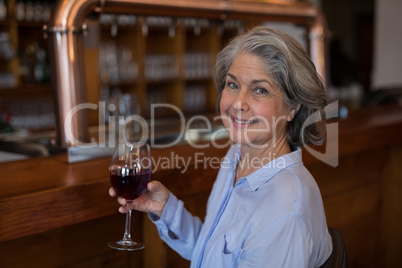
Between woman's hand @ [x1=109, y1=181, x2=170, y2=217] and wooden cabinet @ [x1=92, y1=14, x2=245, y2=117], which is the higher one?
wooden cabinet @ [x1=92, y1=14, x2=245, y2=117]

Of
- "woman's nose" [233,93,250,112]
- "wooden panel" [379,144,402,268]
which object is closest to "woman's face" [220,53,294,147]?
"woman's nose" [233,93,250,112]

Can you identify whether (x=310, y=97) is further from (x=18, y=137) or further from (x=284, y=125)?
(x=18, y=137)

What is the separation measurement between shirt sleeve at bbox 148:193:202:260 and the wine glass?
0.14 meters

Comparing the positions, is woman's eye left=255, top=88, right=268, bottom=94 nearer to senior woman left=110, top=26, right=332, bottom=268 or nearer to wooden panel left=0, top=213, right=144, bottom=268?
senior woman left=110, top=26, right=332, bottom=268

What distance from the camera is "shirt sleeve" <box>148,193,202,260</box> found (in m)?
1.49

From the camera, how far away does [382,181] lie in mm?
3014

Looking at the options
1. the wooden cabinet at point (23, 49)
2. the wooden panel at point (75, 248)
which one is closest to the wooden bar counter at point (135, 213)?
the wooden panel at point (75, 248)

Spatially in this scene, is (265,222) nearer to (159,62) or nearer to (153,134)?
(153,134)

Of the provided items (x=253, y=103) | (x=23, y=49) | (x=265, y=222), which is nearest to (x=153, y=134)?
(x=253, y=103)

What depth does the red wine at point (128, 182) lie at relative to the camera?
1282 mm

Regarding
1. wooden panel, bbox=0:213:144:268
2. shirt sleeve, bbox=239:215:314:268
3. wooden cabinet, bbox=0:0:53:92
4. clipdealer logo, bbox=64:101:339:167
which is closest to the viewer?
shirt sleeve, bbox=239:215:314:268

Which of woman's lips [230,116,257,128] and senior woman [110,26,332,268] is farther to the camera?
woman's lips [230,116,257,128]

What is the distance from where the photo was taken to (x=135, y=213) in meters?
1.80

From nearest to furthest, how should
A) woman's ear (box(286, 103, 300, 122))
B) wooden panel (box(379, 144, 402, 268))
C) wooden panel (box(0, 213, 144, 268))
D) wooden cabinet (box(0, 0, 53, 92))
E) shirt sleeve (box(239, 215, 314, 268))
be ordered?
shirt sleeve (box(239, 215, 314, 268))
woman's ear (box(286, 103, 300, 122))
wooden panel (box(0, 213, 144, 268))
wooden panel (box(379, 144, 402, 268))
wooden cabinet (box(0, 0, 53, 92))
